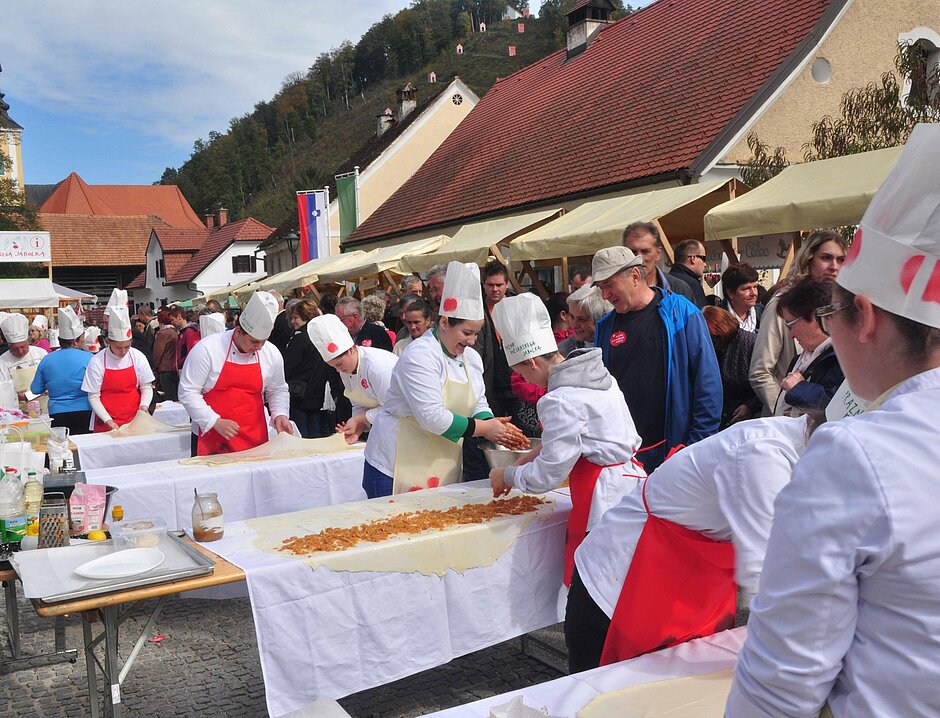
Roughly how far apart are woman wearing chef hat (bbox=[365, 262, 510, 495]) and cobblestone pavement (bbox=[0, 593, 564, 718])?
102 centimetres

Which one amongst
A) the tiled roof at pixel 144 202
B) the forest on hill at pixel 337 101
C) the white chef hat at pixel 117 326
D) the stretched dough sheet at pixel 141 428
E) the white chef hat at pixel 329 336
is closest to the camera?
the white chef hat at pixel 329 336

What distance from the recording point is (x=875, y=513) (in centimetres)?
109

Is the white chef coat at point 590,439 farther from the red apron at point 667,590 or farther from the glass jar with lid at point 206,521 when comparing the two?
the glass jar with lid at point 206,521

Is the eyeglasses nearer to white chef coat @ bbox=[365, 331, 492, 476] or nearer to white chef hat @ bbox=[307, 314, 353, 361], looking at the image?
white chef coat @ bbox=[365, 331, 492, 476]

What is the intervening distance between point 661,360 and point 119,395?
211 inches

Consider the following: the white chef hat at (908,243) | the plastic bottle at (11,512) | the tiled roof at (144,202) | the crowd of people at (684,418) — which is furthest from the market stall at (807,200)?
the tiled roof at (144,202)

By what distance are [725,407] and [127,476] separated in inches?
150

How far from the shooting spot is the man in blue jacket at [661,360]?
14.0 ft

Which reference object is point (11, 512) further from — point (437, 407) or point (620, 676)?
point (620, 676)

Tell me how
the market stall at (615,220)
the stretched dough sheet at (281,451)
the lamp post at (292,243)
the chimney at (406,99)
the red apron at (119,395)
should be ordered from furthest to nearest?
the chimney at (406,99), the lamp post at (292,243), the market stall at (615,220), the red apron at (119,395), the stretched dough sheet at (281,451)

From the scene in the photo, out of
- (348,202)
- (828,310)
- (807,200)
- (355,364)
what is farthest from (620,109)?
(828,310)

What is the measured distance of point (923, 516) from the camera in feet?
3.56

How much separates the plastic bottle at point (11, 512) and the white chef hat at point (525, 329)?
2114mm

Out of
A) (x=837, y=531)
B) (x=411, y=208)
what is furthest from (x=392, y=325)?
(x=411, y=208)
